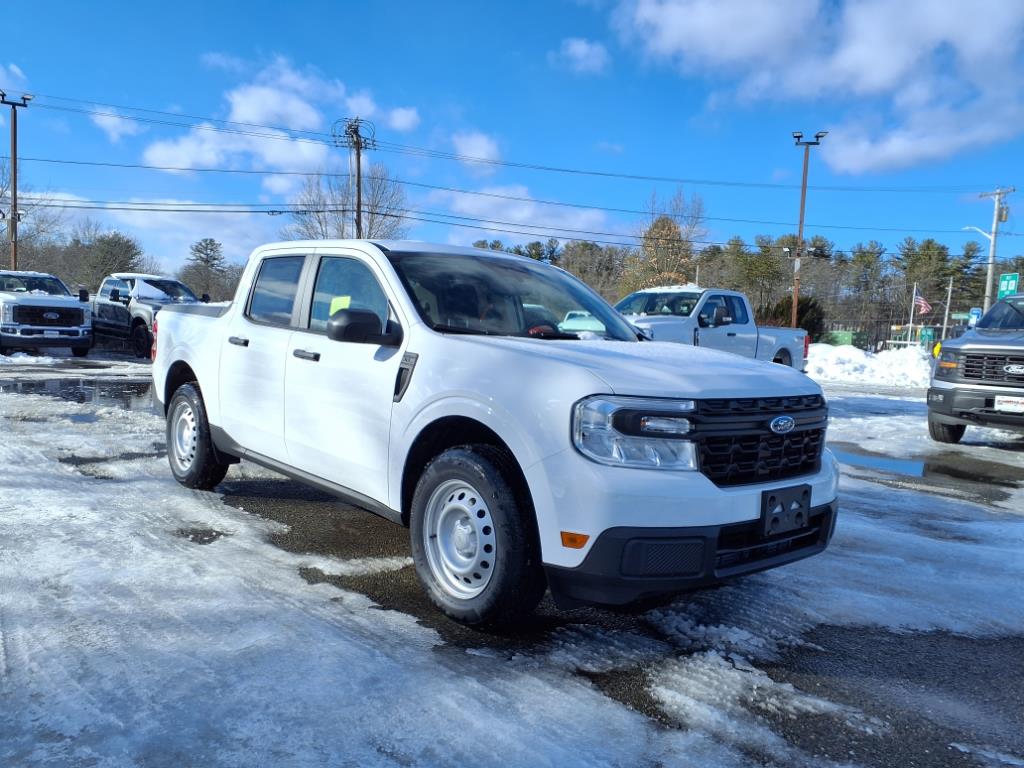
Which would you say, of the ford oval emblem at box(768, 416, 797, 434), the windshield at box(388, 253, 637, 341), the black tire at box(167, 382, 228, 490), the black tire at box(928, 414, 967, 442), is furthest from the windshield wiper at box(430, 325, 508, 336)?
the black tire at box(928, 414, 967, 442)

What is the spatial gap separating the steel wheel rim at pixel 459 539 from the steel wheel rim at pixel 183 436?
8.86ft

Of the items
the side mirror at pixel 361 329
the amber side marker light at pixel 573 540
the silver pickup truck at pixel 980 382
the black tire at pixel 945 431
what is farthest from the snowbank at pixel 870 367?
the amber side marker light at pixel 573 540

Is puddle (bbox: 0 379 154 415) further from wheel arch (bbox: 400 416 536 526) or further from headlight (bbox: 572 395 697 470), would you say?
headlight (bbox: 572 395 697 470)

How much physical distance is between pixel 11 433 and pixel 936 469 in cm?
928

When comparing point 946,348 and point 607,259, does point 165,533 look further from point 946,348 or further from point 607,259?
point 607,259

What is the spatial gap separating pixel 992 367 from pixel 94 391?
11.9 m

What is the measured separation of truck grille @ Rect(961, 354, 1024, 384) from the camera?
817 centimetres

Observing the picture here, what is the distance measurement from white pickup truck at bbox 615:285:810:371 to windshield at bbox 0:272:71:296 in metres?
14.1

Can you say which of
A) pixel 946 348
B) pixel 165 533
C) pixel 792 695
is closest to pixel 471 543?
pixel 792 695

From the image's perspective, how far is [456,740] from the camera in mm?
2363

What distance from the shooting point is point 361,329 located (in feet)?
11.7

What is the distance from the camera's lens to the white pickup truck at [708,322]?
1103 centimetres

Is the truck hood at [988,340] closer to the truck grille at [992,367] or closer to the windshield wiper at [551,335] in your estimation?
the truck grille at [992,367]

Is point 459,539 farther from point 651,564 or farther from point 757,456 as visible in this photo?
point 757,456
